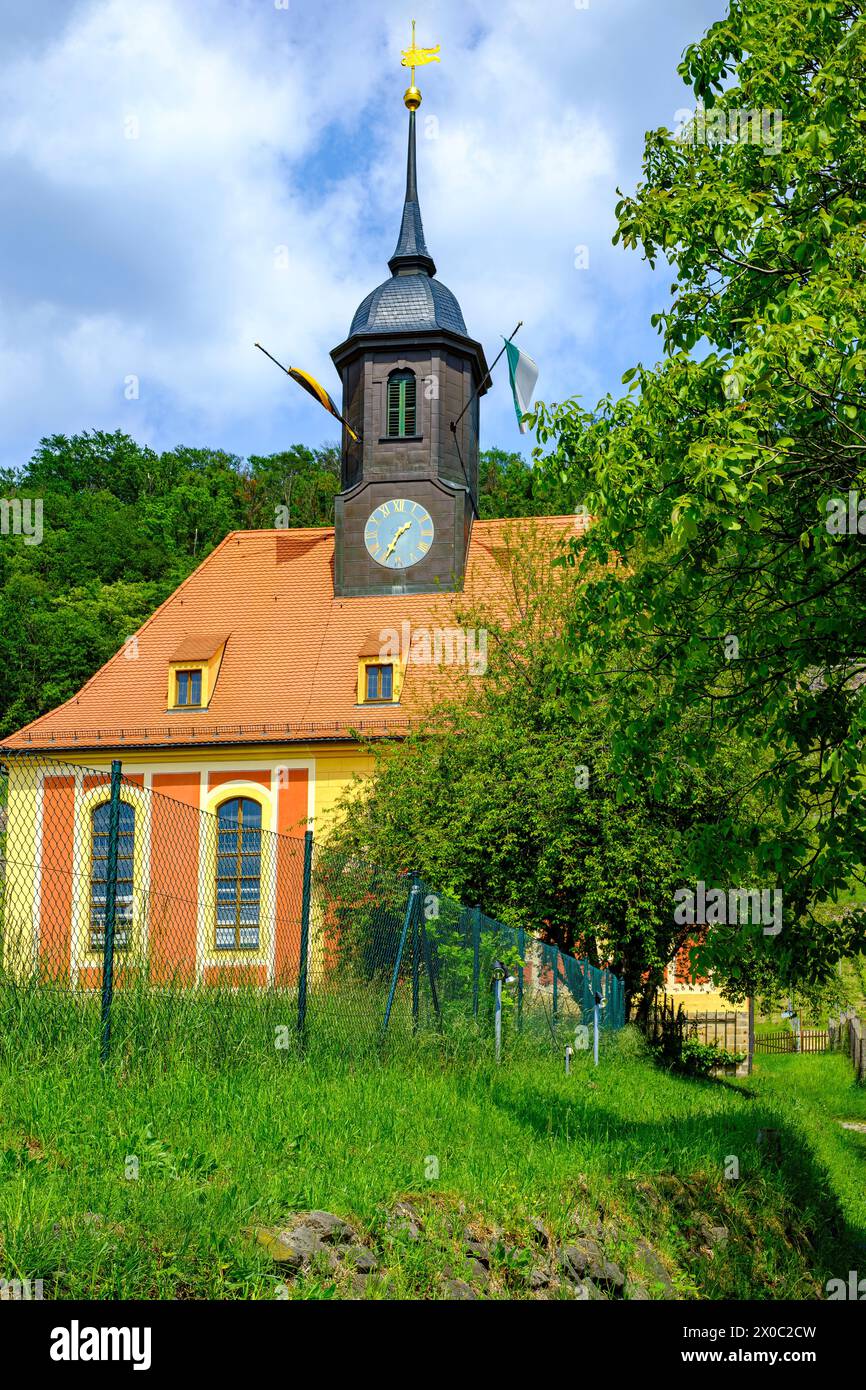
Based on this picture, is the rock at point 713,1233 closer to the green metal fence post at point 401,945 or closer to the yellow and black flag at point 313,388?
the green metal fence post at point 401,945

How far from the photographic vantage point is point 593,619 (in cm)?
907

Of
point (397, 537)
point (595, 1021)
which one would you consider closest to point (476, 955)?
point (595, 1021)

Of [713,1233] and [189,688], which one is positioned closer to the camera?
[713,1233]

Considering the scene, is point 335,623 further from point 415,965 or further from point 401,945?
point 401,945

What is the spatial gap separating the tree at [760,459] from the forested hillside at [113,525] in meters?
37.7

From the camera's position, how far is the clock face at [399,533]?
113 feet

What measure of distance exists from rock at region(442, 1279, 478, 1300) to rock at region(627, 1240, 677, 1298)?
1444 millimetres

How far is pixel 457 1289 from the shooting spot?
561 cm

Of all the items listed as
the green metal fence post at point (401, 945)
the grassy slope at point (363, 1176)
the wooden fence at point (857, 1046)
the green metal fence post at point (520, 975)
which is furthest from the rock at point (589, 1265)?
the wooden fence at point (857, 1046)

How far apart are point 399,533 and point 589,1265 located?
29058 millimetres

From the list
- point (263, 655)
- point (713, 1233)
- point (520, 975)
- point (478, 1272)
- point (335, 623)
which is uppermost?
point (335, 623)

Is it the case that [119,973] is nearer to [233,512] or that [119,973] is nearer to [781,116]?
[781,116]
